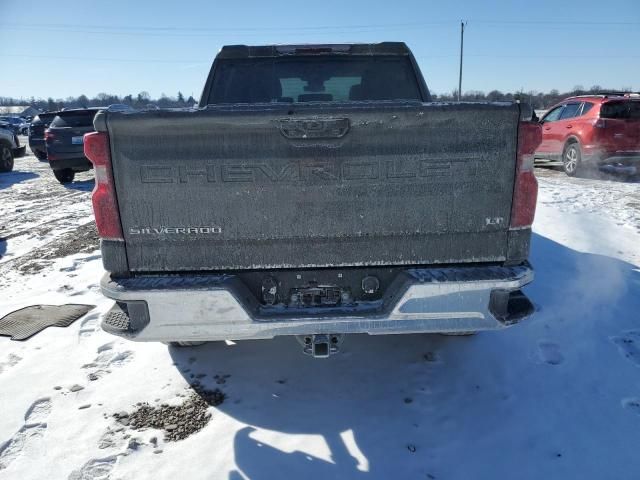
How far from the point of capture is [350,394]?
2.99 m

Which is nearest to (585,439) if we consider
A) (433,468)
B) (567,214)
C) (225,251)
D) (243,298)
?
(433,468)

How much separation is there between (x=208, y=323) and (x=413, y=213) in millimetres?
1264

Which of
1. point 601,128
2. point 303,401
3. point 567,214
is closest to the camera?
point 303,401

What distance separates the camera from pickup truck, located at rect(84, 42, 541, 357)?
232 cm

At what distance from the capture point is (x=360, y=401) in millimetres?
2912

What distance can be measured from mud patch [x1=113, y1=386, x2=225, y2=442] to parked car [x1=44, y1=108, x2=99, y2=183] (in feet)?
31.8

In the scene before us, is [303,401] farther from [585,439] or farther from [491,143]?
[491,143]

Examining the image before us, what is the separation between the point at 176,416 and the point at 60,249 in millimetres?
4456

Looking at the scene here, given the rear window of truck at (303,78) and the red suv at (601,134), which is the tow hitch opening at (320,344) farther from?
the red suv at (601,134)

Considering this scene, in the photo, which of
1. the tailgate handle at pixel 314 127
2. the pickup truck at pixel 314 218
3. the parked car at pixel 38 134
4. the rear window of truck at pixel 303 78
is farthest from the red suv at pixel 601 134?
the parked car at pixel 38 134

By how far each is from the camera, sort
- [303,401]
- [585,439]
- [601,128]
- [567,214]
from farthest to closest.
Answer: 1. [601,128]
2. [567,214]
3. [303,401]
4. [585,439]

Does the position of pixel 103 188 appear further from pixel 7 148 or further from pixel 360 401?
pixel 7 148

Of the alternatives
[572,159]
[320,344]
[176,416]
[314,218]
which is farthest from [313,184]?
[572,159]

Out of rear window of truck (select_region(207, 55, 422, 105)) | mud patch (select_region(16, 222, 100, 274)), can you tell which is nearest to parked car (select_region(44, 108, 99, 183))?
mud patch (select_region(16, 222, 100, 274))
